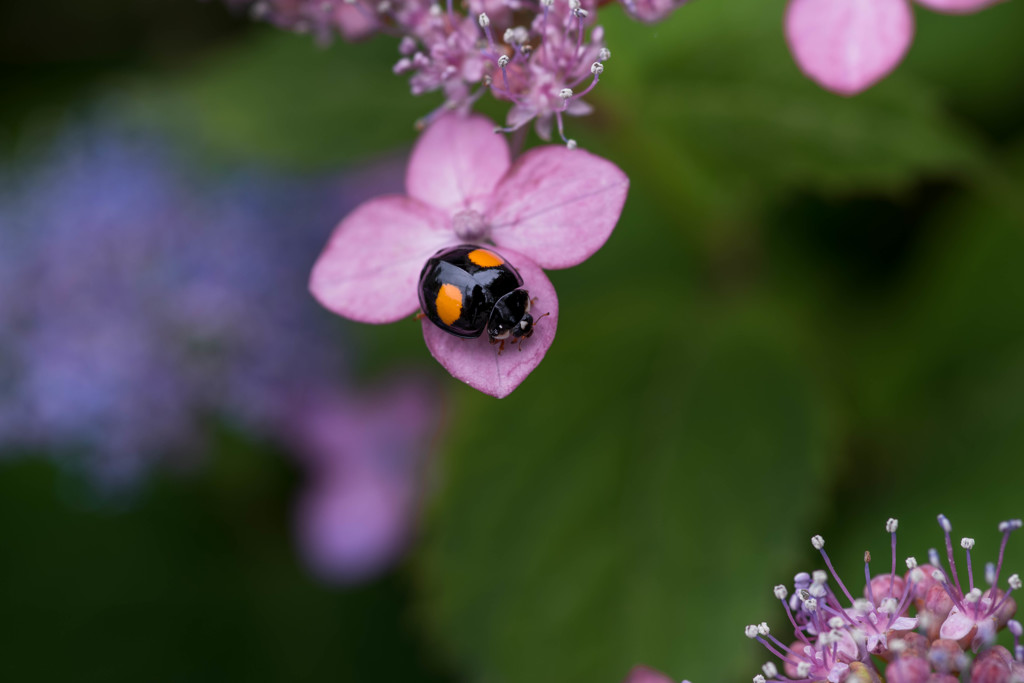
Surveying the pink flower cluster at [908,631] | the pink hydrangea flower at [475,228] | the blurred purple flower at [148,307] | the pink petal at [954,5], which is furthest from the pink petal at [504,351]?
the blurred purple flower at [148,307]

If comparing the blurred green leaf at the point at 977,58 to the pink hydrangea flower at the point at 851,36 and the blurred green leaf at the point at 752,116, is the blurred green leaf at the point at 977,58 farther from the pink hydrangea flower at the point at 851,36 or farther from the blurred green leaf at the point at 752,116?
the pink hydrangea flower at the point at 851,36

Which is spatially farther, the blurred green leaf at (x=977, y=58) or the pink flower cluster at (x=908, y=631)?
the blurred green leaf at (x=977, y=58)

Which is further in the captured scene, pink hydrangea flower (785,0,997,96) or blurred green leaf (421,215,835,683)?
blurred green leaf (421,215,835,683)

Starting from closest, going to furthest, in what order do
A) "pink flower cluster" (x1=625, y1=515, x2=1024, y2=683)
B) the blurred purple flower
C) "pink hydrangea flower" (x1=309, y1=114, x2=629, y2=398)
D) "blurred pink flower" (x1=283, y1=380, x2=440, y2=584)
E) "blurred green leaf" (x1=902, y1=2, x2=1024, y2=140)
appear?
"pink flower cluster" (x1=625, y1=515, x2=1024, y2=683)
"pink hydrangea flower" (x1=309, y1=114, x2=629, y2=398)
the blurred purple flower
"blurred green leaf" (x1=902, y1=2, x2=1024, y2=140)
"blurred pink flower" (x1=283, y1=380, x2=440, y2=584)

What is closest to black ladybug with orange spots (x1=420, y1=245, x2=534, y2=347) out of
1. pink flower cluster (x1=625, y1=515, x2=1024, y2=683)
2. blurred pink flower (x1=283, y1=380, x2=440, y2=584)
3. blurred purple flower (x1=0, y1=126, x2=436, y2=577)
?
pink flower cluster (x1=625, y1=515, x2=1024, y2=683)

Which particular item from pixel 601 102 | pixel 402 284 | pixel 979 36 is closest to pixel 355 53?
pixel 601 102

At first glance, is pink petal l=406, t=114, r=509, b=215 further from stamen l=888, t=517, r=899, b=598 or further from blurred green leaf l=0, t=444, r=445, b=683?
blurred green leaf l=0, t=444, r=445, b=683
